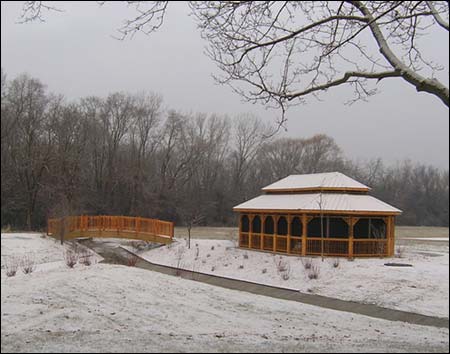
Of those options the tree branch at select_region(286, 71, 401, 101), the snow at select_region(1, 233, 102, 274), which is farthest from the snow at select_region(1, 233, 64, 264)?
the tree branch at select_region(286, 71, 401, 101)

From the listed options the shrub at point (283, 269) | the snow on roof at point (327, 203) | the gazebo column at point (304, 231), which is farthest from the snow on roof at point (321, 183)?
the shrub at point (283, 269)

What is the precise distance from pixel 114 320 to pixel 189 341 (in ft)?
6.64

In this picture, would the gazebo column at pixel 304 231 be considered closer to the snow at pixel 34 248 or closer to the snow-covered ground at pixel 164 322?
the snow at pixel 34 248

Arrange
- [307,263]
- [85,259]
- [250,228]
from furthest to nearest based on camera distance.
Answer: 1. [250,228]
2. [85,259]
3. [307,263]

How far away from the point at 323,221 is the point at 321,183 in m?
2.65

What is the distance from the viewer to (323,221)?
24.8m

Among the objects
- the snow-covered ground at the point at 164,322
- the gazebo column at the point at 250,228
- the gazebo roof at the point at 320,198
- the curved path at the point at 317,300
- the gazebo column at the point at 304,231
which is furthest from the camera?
the gazebo column at the point at 250,228

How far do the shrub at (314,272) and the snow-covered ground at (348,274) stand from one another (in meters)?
0.15

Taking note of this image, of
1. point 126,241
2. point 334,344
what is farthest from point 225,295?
point 126,241

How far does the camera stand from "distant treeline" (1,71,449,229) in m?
36.3

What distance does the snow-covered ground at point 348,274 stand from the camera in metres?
15.2

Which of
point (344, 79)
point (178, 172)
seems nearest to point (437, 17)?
point (344, 79)

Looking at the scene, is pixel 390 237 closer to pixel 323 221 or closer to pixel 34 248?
pixel 323 221

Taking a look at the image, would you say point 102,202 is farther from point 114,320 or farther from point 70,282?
point 114,320
